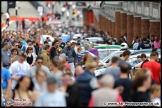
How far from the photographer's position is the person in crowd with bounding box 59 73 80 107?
13.7m

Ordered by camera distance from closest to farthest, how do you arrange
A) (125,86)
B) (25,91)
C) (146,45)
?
(25,91)
(125,86)
(146,45)

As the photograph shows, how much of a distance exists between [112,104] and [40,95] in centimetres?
129

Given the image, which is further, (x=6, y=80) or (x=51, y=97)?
(x=6, y=80)

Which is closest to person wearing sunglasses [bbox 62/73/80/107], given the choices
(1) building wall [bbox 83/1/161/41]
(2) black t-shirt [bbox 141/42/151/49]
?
(2) black t-shirt [bbox 141/42/151/49]

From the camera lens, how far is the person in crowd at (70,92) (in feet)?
44.9

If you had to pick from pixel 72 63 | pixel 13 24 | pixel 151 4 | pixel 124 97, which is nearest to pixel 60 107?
pixel 124 97

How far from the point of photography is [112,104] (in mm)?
13180

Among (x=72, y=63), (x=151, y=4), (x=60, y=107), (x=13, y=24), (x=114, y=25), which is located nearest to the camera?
(x=60, y=107)

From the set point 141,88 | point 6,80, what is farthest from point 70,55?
Answer: point 141,88

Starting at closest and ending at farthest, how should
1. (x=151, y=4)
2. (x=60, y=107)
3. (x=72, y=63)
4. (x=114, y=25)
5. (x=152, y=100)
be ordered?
(x=60, y=107) → (x=152, y=100) → (x=72, y=63) → (x=151, y=4) → (x=114, y=25)

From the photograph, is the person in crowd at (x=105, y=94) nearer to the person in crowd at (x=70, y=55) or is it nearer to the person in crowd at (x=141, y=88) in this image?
the person in crowd at (x=141, y=88)

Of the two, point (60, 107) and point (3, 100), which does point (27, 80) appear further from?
point (3, 100)

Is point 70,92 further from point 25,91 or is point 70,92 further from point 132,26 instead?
point 132,26

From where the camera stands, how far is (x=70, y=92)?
1384 cm
